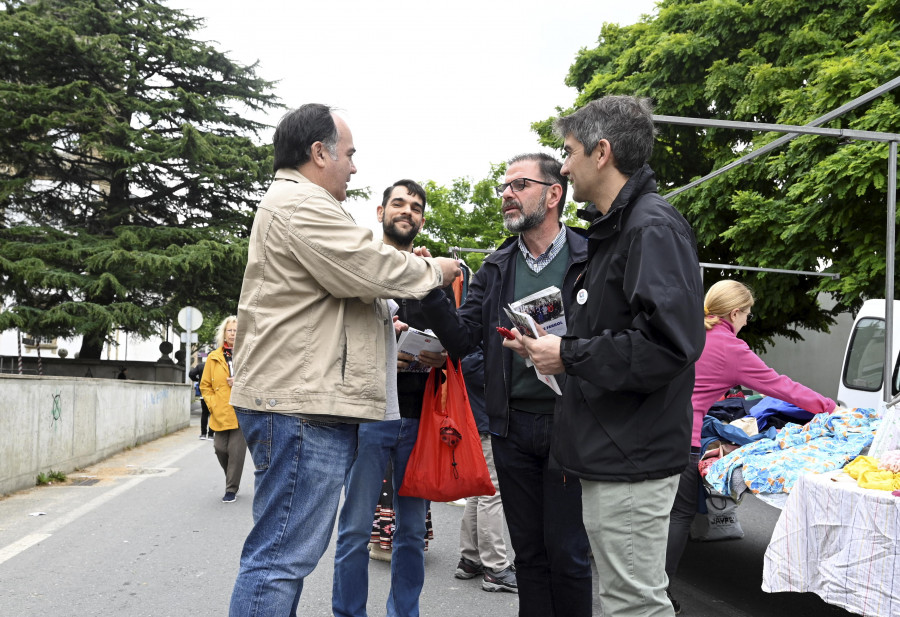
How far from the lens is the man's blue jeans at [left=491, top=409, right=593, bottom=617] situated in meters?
3.16

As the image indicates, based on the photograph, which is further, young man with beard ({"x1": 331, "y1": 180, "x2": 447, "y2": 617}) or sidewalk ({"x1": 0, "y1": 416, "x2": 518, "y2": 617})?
sidewalk ({"x1": 0, "y1": 416, "x2": 518, "y2": 617})

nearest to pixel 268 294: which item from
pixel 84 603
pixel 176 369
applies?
pixel 84 603

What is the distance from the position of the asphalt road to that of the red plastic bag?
1.26 meters

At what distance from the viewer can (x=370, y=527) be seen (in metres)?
3.73

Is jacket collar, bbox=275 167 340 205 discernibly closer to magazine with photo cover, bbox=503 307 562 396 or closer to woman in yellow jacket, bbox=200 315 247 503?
magazine with photo cover, bbox=503 307 562 396

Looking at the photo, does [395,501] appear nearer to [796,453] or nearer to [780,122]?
[796,453]

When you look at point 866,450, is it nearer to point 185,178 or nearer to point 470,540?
point 470,540

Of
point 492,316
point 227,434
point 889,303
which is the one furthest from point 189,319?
point 492,316

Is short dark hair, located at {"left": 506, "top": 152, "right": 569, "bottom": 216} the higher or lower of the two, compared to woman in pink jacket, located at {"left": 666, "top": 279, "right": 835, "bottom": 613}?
higher

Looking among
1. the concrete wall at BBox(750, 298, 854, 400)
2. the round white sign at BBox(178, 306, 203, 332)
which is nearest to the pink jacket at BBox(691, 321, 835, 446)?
the round white sign at BBox(178, 306, 203, 332)

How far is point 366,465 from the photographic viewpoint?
372 centimetres

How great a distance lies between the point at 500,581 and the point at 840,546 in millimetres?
2294

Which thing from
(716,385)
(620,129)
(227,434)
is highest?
(620,129)

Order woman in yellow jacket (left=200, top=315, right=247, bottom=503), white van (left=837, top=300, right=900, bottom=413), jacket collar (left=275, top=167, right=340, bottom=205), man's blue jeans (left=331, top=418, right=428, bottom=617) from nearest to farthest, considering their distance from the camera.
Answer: jacket collar (left=275, top=167, right=340, bottom=205), man's blue jeans (left=331, top=418, right=428, bottom=617), woman in yellow jacket (left=200, top=315, right=247, bottom=503), white van (left=837, top=300, right=900, bottom=413)
